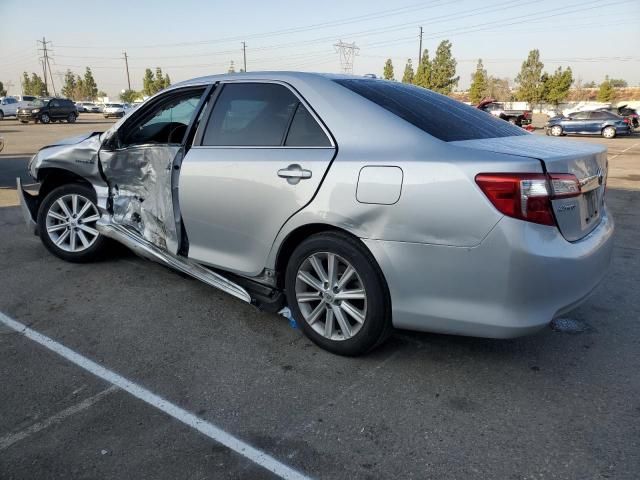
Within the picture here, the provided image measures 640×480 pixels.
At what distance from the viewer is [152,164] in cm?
405

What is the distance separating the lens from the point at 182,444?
7.89 feet

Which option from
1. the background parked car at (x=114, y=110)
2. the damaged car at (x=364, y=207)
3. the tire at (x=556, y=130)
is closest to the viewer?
the damaged car at (x=364, y=207)

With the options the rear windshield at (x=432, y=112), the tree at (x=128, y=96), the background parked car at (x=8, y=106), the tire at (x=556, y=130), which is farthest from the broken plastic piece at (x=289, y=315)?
the tree at (x=128, y=96)

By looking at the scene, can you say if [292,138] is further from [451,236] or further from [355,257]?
[451,236]

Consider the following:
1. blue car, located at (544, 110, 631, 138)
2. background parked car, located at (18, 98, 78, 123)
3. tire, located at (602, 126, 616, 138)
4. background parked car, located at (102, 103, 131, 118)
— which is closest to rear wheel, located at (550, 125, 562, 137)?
blue car, located at (544, 110, 631, 138)

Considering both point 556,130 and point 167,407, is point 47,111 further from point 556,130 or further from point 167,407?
point 167,407

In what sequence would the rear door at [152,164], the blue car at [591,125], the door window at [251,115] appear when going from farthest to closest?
the blue car at [591,125] < the rear door at [152,164] < the door window at [251,115]

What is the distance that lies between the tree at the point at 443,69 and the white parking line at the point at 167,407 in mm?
54136

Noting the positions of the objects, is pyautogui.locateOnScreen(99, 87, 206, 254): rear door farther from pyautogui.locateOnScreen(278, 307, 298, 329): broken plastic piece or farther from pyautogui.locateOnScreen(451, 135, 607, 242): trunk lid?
pyautogui.locateOnScreen(451, 135, 607, 242): trunk lid

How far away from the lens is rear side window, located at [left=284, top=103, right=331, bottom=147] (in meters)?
3.12

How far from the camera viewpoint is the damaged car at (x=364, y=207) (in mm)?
2561

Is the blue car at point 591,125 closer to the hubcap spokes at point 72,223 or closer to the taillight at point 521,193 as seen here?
the hubcap spokes at point 72,223

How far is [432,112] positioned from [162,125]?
2356mm

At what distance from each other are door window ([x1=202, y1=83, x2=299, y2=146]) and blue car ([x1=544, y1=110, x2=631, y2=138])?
27063mm
